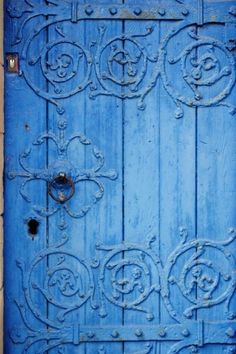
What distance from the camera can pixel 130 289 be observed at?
2.81m

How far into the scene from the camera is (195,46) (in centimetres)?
281

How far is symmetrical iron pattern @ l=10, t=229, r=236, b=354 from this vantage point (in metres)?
2.80

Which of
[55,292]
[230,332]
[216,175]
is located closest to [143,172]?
[216,175]

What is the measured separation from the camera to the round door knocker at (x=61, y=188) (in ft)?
9.11

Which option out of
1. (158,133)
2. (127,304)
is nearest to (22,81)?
(158,133)

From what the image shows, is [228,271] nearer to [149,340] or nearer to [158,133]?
[149,340]

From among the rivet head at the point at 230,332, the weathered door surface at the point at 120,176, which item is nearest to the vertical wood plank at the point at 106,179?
the weathered door surface at the point at 120,176

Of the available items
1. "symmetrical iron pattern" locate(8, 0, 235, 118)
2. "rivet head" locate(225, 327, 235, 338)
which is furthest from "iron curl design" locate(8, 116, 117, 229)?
"rivet head" locate(225, 327, 235, 338)

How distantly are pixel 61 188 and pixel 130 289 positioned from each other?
1.56ft

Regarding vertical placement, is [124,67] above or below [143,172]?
above

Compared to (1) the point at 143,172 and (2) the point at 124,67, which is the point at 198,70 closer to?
(2) the point at 124,67

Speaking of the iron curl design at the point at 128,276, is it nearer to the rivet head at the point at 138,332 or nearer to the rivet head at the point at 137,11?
the rivet head at the point at 138,332

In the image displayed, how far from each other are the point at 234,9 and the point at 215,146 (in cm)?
54

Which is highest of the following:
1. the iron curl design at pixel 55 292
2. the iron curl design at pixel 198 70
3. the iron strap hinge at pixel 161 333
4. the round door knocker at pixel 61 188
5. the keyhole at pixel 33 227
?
the iron curl design at pixel 198 70
